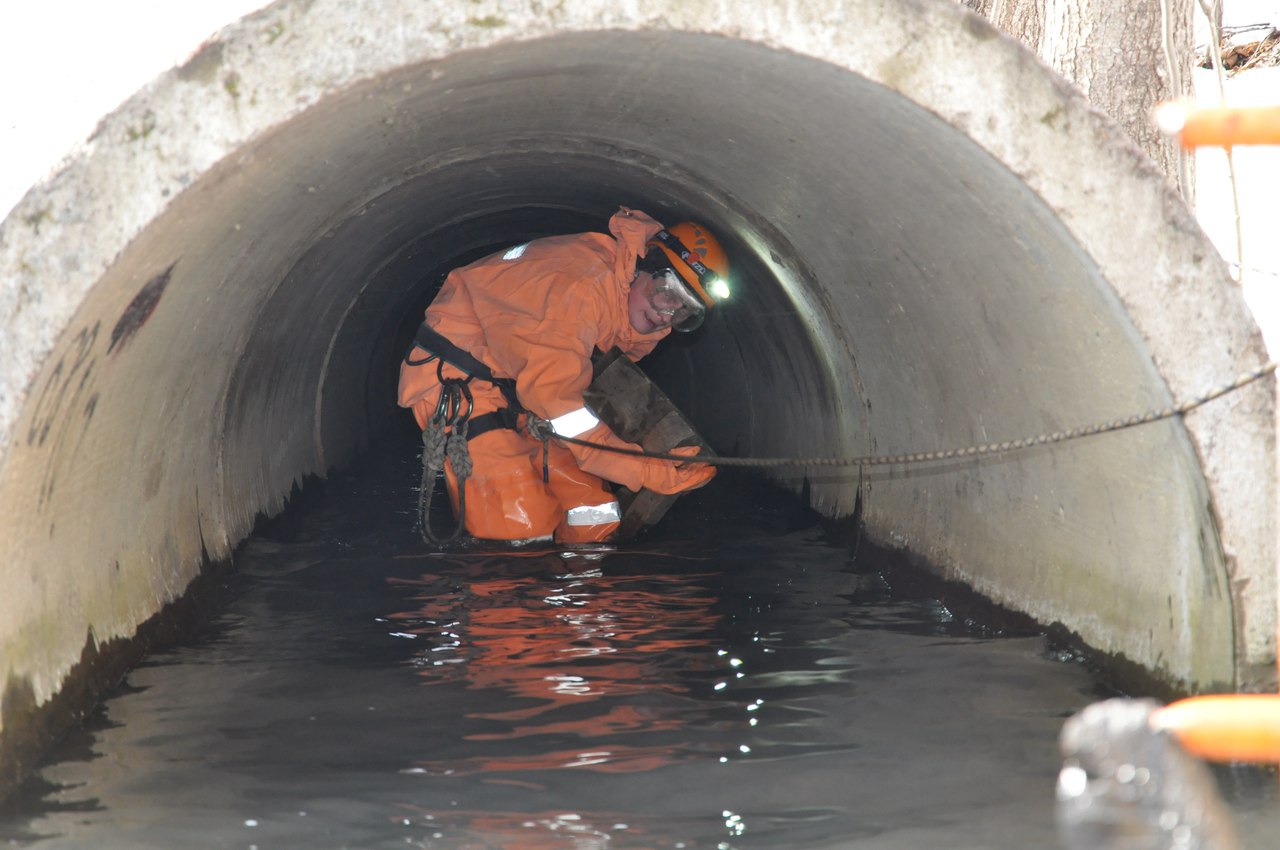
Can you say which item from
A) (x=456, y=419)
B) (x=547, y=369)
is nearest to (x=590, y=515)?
(x=456, y=419)

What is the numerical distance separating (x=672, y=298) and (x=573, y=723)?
2.88 m

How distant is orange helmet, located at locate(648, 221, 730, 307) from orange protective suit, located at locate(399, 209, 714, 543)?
0.36ft

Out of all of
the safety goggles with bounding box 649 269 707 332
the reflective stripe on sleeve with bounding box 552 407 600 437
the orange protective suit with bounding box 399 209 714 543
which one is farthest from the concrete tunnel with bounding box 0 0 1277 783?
the reflective stripe on sleeve with bounding box 552 407 600 437

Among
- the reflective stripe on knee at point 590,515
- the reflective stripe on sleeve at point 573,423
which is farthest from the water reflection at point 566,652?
the reflective stripe on sleeve at point 573,423

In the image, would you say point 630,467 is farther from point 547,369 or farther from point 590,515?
point 590,515

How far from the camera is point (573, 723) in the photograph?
357 cm

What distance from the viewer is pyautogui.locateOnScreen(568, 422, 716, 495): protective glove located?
5742 mm

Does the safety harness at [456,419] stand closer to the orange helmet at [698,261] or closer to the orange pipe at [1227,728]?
the orange helmet at [698,261]

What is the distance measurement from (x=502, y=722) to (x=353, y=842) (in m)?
0.85

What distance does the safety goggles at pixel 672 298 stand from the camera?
594 centimetres

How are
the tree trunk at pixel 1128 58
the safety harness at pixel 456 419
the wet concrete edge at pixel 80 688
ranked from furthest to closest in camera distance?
the safety harness at pixel 456 419, the tree trunk at pixel 1128 58, the wet concrete edge at pixel 80 688

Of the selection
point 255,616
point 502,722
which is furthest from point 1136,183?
point 255,616

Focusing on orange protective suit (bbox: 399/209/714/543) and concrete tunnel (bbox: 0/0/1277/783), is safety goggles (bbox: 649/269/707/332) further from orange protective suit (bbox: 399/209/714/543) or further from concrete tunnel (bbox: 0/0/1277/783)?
concrete tunnel (bbox: 0/0/1277/783)

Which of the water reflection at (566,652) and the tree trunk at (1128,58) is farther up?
the tree trunk at (1128,58)
